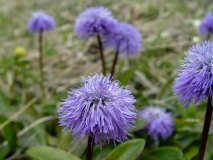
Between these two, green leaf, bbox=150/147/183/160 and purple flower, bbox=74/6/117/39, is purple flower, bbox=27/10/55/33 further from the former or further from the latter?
green leaf, bbox=150/147/183/160

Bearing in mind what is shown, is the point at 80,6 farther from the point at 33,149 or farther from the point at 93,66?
the point at 33,149

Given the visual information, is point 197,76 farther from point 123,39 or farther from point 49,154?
point 123,39

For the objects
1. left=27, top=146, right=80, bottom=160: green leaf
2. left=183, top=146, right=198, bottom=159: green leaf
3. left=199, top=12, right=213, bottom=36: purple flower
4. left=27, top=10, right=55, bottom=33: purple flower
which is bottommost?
left=27, top=146, right=80, bottom=160: green leaf

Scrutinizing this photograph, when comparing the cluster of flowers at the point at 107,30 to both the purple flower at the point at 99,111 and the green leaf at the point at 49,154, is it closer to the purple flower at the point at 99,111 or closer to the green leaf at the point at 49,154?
the green leaf at the point at 49,154

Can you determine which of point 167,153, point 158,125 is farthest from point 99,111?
point 158,125

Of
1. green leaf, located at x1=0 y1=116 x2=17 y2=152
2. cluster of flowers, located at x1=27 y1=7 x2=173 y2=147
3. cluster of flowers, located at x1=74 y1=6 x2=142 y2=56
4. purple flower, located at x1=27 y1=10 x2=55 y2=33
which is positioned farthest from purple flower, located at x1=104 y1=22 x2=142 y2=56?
cluster of flowers, located at x1=27 y1=7 x2=173 y2=147

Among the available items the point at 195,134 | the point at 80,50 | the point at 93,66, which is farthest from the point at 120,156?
the point at 80,50
